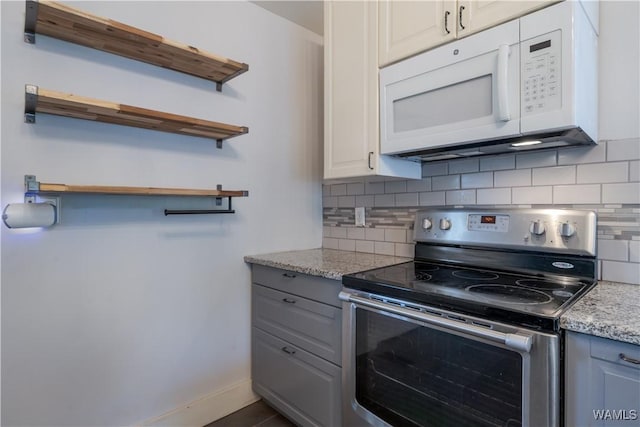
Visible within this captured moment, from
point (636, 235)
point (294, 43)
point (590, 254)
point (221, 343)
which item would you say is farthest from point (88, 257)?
point (636, 235)

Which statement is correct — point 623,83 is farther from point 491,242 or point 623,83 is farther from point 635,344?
point 635,344

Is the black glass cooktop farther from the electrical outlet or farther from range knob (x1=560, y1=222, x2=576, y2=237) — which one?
the electrical outlet

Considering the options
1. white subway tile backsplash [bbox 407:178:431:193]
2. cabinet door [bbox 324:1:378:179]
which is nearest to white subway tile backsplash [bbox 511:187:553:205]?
white subway tile backsplash [bbox 407:178:431:193]

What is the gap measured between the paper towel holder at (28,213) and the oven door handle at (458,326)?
123 centimetres

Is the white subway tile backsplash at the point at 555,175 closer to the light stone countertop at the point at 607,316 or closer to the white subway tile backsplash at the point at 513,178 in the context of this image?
the white subway tile backsplash at the point at 513,178

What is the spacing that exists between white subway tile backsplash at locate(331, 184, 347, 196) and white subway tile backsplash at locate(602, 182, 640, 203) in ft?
4.58

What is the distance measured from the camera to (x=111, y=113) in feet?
4.55

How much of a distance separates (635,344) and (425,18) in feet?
4.53

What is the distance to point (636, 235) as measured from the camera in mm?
1276

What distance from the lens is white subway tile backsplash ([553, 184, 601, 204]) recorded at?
1.36m

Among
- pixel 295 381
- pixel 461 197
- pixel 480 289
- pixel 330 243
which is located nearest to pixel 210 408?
pixel 295 381

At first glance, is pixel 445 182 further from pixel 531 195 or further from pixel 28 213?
pixel 28 213

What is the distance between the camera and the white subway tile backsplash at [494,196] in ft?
5.24

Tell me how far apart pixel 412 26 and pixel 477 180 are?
0.79 metres
